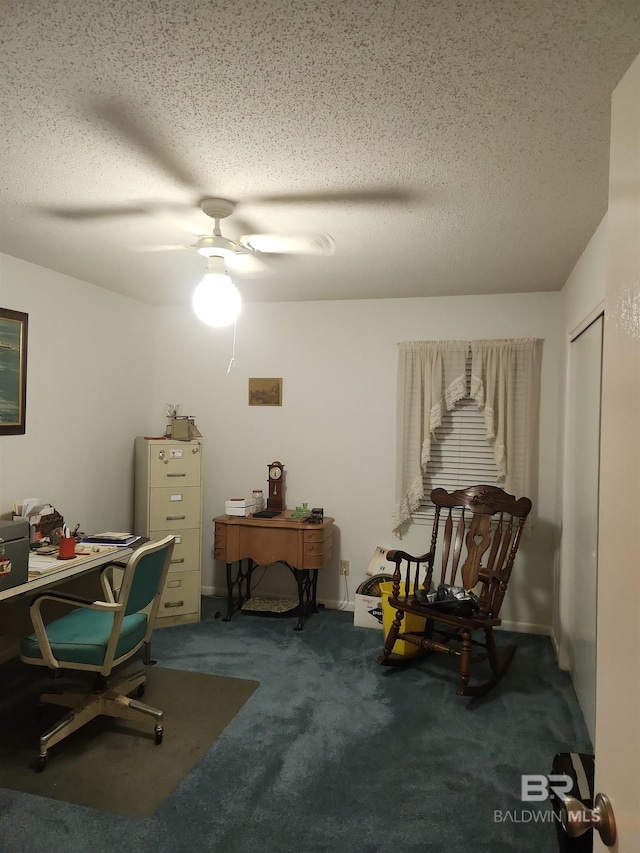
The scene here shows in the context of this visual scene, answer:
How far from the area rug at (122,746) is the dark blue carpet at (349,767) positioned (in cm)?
5

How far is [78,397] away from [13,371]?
2.07ft

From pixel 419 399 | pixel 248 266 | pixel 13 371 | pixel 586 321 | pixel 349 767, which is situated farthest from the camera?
pixel 419 399

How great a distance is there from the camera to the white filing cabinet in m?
4.20

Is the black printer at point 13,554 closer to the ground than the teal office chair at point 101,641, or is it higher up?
higher up

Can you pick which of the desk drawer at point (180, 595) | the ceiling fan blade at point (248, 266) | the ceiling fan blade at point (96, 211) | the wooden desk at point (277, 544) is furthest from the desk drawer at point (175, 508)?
the ceiling fan blade at point (96, 211)

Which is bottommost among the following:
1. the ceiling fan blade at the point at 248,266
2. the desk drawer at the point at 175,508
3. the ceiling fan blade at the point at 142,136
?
the desk drawer at the point at 175,508

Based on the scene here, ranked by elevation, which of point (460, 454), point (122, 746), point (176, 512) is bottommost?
point (122, 746)

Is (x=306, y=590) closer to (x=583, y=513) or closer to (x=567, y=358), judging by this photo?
(x=583, y=513)

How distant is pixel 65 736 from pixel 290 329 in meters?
3.24

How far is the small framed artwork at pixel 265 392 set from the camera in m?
4.73

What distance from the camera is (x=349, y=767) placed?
2477mm

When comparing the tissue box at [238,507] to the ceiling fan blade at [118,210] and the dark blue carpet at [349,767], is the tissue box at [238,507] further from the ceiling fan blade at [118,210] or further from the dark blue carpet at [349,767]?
the ceiling fan blade at [118,210]

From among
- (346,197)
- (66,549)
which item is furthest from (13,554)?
(346,197)

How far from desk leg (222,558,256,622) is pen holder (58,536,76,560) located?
1.47m
